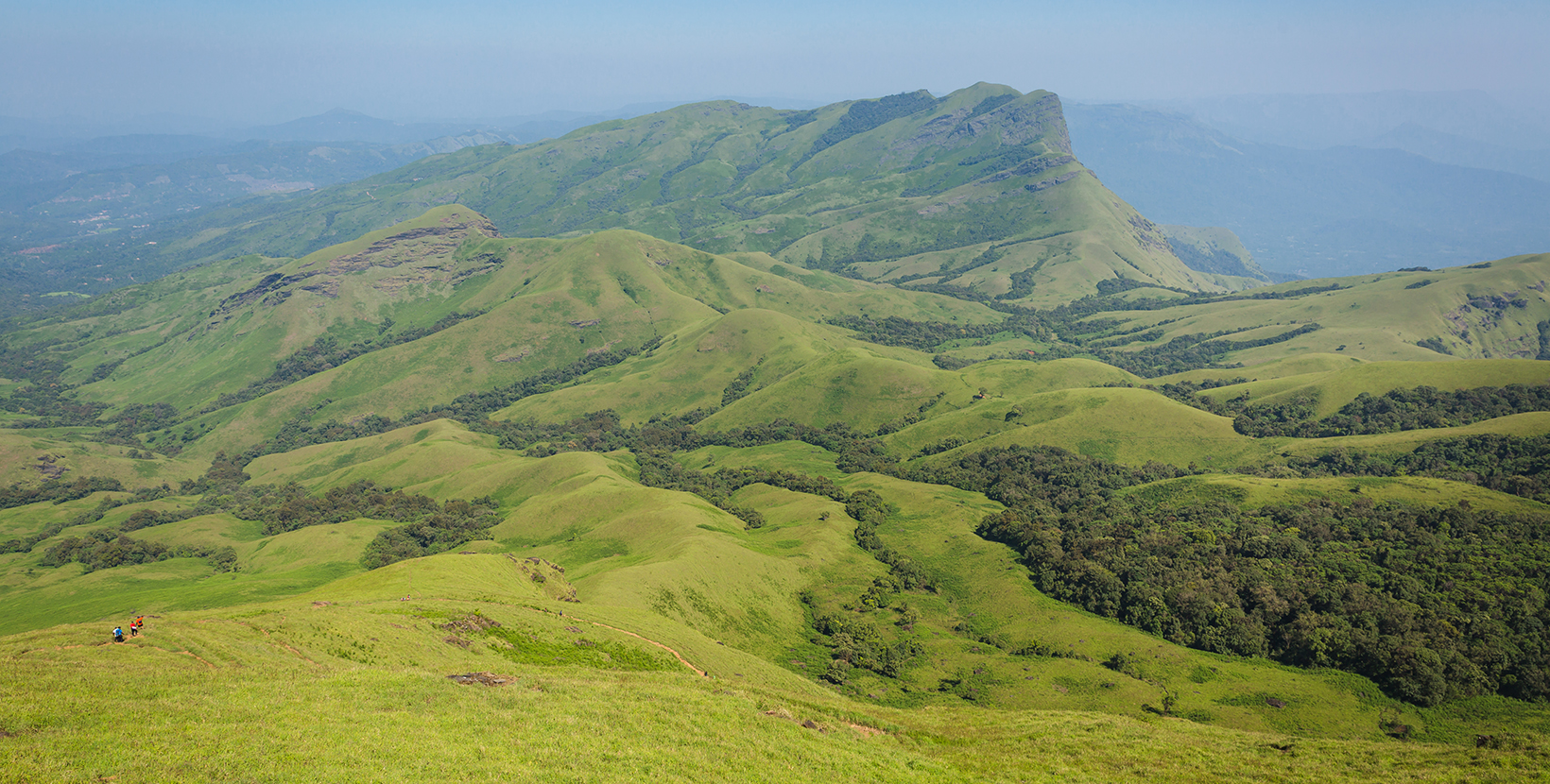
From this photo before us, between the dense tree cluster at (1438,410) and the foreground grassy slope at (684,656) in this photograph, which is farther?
the dense tree cluster at (1438,410)

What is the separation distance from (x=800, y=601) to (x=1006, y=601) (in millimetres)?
36872

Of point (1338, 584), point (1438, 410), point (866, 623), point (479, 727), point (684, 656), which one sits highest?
point (479, 727)

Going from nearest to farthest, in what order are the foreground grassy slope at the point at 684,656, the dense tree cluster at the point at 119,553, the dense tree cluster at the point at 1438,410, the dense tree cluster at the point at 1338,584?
the foreground grassy slope at the point at 684,656 < the dense tree cluster at the point at 1338,584 < the dense tree cluster at the point at 119,553 < the dense tree cluster at the point at 1438,410

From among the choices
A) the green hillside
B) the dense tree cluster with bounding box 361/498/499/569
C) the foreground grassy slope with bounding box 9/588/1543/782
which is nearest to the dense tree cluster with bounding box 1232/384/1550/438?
the green hillside

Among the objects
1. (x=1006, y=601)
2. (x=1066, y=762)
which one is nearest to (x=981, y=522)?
(x=1006, y=601)

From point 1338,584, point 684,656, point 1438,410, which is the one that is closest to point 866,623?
point 684,656

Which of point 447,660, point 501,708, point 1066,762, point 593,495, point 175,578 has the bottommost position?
point 175,578

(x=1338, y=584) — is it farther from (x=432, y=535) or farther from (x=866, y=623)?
(x=432, y=535)

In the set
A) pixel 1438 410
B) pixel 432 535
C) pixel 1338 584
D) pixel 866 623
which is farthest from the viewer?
pixel 1438 410

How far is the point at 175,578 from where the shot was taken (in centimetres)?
15600

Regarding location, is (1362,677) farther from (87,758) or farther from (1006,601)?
(87,758)

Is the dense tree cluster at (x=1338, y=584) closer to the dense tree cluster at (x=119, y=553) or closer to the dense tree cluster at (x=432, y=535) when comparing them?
the dense tree cluster at (x=432, y=535)

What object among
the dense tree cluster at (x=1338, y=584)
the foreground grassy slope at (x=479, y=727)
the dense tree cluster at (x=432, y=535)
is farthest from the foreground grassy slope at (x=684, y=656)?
the dense tree cluster at (x=432, y=535)

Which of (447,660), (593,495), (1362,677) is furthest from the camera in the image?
(593,495)
